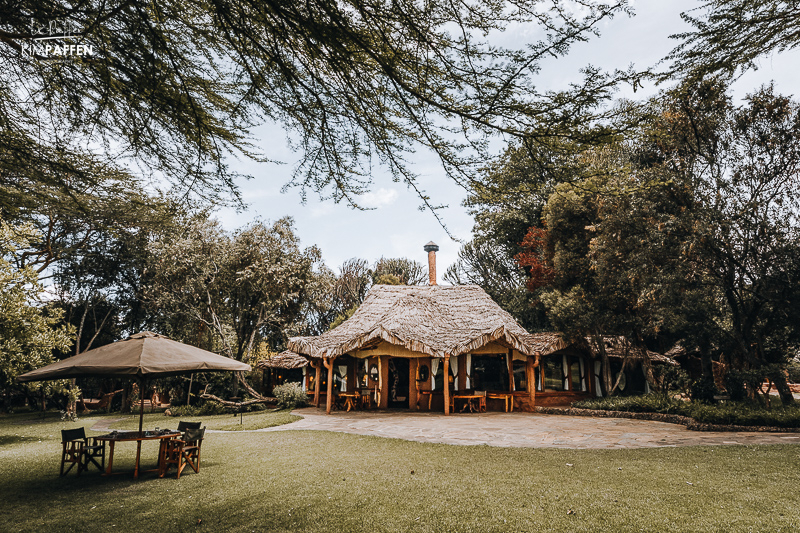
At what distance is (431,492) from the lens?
15.8ft

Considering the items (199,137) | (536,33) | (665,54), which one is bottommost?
(199,137)

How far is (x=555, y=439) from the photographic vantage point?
8.52 m

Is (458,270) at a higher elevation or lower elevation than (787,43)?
higher

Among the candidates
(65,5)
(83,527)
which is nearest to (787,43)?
(65,5)

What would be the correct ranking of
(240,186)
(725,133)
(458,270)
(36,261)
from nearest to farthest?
(240,186)
(725,133)
(36,261)
(458,270)

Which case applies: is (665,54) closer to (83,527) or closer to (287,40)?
(287,40)

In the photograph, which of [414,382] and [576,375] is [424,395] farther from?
[576,375]

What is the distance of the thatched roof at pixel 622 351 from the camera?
16.0 m

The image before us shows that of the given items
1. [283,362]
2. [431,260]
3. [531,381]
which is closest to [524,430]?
[531,381]

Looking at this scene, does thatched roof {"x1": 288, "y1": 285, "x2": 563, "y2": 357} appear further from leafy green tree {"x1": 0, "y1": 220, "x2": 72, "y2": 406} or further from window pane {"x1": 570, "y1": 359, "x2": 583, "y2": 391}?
leafy green tree {"x1": 0, "y1": 220, "x2": 72, "y2": 406}

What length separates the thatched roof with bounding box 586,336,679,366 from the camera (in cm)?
1600

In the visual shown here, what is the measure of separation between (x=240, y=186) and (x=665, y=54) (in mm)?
4400

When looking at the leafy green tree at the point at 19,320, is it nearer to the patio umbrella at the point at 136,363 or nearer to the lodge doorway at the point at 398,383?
the patio umbrella at the point at 136,363

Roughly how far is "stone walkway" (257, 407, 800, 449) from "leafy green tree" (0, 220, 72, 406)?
5.61m
